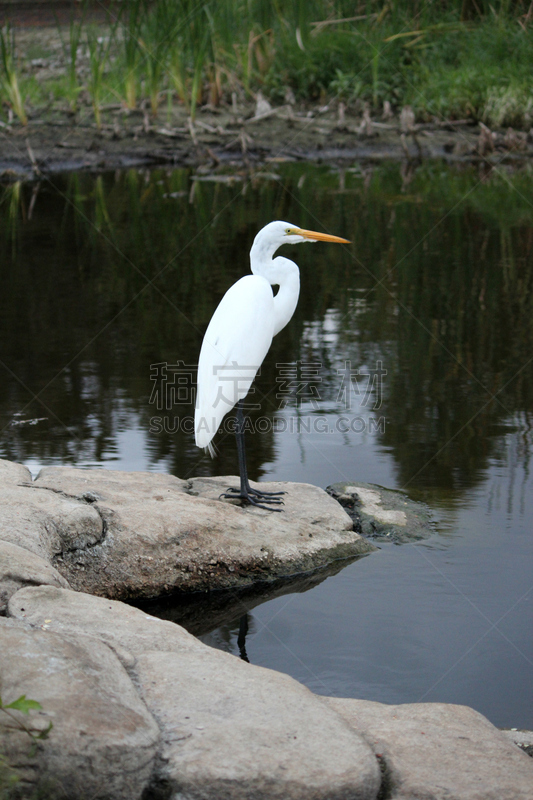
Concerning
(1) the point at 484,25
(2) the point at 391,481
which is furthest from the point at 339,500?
(1) the point at 484,25

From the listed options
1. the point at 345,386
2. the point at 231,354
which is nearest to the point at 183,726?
the point at 231,354

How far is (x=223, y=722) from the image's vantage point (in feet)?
6.66

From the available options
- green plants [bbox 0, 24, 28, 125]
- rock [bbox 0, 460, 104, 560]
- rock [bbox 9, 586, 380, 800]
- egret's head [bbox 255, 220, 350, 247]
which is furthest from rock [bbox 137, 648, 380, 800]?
green plants [bbox 0, 24, 28, 125]

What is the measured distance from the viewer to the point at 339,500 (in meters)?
4.14

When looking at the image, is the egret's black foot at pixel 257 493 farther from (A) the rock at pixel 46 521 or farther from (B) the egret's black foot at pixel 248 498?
(A) the rock at pixel 46 521

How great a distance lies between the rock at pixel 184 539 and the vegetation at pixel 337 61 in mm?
11054

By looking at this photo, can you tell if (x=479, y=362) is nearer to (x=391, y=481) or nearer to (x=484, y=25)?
(x=391, y=481)

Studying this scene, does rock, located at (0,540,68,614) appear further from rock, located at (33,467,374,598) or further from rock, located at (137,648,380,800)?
rock, located at (137,648,380,800)

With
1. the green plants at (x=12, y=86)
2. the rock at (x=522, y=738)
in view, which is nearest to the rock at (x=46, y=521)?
the rock at (x=522, y=738)

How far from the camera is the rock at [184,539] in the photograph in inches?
133

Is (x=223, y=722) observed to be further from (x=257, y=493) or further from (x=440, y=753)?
(x=257, y=493)

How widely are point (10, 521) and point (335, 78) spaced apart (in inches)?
580

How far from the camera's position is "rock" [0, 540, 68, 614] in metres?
2.61

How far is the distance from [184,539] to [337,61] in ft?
47.2
